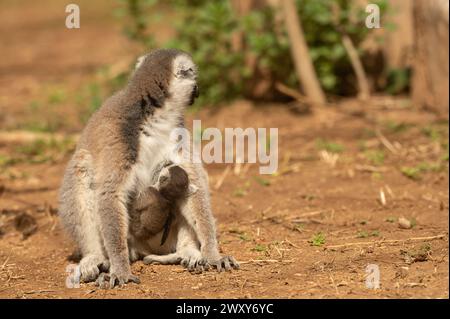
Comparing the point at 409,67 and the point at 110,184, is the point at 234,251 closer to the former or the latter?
the point at 110,184

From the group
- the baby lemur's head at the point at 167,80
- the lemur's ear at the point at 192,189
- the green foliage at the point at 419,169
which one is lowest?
the green foliage at the point at 419,169

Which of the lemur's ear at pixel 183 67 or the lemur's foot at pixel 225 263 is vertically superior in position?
the lemur's ear at pixel 183 67

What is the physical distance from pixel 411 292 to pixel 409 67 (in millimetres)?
6155

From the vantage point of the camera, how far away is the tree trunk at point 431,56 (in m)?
8.26

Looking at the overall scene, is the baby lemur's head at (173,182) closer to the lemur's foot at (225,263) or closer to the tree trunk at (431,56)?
the lemur's foot at (225,263)

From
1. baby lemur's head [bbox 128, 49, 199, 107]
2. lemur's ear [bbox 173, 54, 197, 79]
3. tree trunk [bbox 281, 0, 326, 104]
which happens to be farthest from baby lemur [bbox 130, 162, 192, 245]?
tree trunk [bbox 281, 0, 326, 104]

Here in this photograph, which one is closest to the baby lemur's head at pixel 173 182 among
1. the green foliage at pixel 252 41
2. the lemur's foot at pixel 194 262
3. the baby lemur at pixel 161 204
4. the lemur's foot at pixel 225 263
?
the baby lemur at pixel 161 204

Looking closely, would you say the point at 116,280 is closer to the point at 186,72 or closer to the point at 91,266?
the point at 91,266

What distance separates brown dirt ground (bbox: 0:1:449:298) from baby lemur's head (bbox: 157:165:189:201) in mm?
527

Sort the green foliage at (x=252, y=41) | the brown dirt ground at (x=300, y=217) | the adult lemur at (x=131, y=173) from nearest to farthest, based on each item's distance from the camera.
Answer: the brown dirt ground at (x=300, y=217)
the adult lemur at (x=131, y=173)
the green foliage at (x=252, y=41)

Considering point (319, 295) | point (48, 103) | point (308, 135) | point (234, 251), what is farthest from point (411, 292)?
point (48, 103)

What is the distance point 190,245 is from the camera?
17.5 feet

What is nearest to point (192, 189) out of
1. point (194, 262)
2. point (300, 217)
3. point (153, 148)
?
point (153, 148)

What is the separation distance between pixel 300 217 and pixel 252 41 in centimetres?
358
